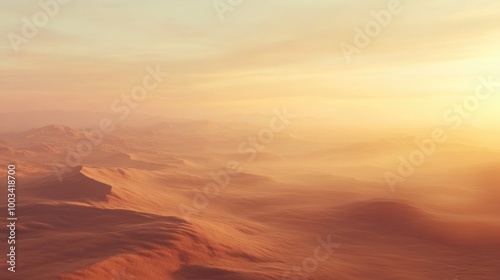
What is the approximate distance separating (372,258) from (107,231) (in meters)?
11.9

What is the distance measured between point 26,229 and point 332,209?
65.4 feet

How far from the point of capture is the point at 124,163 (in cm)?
6394

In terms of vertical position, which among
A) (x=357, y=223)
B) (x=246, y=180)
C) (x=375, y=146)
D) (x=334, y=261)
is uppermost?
(x=375, y=146)

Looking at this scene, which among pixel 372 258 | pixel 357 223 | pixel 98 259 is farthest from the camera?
pixel 357 223

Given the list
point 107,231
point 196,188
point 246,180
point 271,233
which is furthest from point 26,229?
point 246,180

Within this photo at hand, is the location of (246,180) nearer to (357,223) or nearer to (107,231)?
(357,223)

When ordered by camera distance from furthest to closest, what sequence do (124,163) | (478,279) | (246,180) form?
(124,163), (246,180), (478,279)

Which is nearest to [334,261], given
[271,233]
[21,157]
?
[271,233]

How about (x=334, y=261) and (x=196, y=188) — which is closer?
(x=334, y=261)

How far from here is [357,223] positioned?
25297mm

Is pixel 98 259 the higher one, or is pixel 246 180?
pixel 246 180

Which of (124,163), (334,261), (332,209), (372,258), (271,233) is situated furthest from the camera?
(124,163)

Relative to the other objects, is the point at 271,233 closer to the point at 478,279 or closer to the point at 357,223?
the point at 357,223

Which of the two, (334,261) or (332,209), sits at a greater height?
(332,209)
